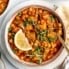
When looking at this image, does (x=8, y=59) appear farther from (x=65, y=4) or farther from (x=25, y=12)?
(x=65, y=4)

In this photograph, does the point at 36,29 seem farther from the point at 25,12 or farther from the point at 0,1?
the point at 0,1

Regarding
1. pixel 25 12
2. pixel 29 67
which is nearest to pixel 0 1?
pixel 25 12

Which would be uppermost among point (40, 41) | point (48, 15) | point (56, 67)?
point (48, 15)

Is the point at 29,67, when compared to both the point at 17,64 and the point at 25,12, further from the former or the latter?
the point at 25,12

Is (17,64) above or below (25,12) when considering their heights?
below

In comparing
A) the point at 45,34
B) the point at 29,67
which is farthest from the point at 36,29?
the point at 29,67

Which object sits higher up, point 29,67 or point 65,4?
point 65,4
